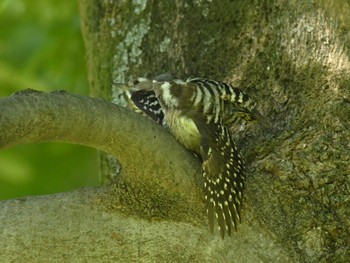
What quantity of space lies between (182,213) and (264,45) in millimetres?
1234

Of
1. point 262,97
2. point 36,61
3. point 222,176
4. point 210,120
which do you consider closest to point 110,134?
point 222,176

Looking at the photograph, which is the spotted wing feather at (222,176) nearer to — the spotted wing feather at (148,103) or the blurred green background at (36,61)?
the spotted wing feather at (148,103)

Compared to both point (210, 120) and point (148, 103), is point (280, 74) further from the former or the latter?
point (148, 103)

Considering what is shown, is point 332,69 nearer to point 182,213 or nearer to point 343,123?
point 343,123

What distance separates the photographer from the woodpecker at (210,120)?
12.8 feet

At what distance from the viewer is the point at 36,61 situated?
20.2 feet

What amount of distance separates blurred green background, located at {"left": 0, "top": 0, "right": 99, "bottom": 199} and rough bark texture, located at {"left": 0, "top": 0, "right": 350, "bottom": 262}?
0.82 metres

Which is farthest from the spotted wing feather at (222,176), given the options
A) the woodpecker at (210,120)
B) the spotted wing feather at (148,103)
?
the spotted wing feather at (148,103)

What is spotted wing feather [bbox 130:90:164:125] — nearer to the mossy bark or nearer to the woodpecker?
the woodpecker

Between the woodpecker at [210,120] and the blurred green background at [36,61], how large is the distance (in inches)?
58.3

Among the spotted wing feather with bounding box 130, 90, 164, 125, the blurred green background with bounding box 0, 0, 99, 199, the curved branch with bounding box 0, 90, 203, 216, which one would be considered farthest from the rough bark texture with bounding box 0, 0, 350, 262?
the blurred green background with bounding box 0, 0, 99, 199

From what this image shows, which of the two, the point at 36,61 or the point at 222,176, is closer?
the point at 222,176

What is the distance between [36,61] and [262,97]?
211cm

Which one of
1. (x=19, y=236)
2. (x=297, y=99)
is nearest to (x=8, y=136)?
(x=19, y=236)
